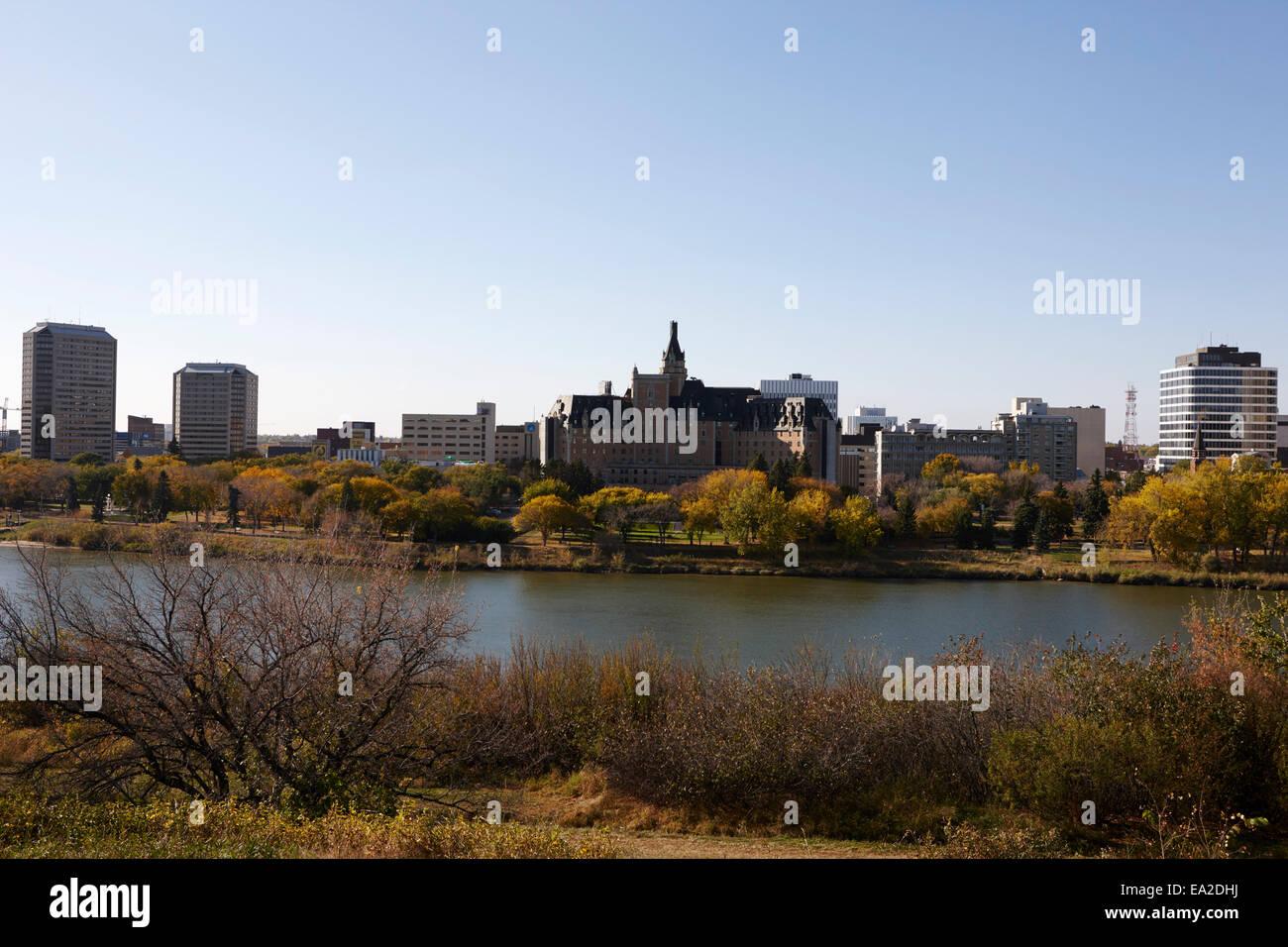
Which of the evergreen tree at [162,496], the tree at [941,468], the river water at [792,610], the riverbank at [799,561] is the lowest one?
the river water at [792,610]

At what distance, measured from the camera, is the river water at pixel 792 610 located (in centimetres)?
2341

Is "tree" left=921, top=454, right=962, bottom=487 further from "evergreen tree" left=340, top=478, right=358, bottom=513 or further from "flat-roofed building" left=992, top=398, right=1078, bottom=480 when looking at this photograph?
"evergreen tree" left=340, top=478, right=358, bottom=513

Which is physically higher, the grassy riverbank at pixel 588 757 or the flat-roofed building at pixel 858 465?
the flat-roofed building at pixel 858 465

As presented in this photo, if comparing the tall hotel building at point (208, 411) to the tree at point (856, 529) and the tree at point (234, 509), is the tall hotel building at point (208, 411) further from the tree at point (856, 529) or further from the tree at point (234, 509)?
the tree at point (856, 529)

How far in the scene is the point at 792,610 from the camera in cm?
2945

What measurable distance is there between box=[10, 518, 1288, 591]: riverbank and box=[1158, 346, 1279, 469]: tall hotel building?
149 feet

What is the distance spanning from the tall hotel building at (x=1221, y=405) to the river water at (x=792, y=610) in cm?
5152

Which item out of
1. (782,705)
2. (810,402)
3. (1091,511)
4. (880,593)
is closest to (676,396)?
(810,402)

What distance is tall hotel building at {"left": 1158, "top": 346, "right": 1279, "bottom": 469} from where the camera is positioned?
77875 mm

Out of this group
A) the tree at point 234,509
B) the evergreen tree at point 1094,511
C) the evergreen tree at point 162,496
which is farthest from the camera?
the evergreen tree at point 1094,511

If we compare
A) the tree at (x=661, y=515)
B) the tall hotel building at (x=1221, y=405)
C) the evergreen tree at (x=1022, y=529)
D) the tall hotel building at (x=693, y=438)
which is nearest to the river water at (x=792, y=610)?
the tree at (x=661, y=515)

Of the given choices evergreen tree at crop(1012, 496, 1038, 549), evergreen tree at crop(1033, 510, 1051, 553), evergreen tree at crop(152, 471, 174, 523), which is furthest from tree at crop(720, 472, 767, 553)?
evergreen tree at crop(152, 471, 174, 523)

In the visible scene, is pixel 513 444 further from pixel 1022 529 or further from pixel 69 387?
pixel 1022 529

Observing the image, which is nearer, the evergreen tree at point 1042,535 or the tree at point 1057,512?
the evergreen tree at point 1042,535
